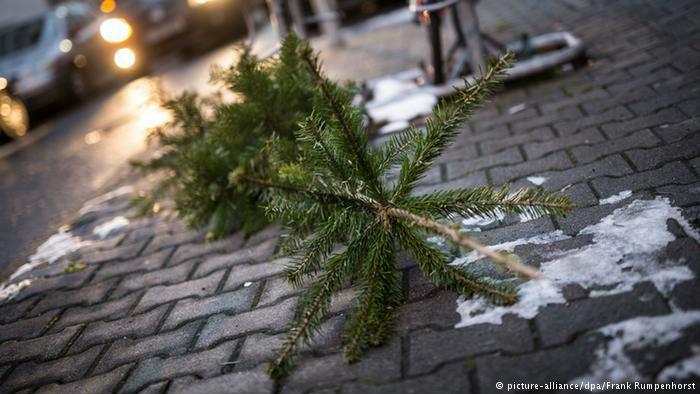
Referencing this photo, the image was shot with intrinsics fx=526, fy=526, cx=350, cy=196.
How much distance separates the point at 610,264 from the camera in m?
1.98

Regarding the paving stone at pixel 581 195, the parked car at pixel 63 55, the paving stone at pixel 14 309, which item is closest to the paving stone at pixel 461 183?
the paving stone at pixel 581 195

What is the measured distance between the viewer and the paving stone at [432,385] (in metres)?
1.65

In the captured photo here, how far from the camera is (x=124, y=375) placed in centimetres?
214

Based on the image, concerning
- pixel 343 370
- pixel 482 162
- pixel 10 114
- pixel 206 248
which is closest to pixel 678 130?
pixel 482 162

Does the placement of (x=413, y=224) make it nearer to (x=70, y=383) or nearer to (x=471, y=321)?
(x=471, y=321)

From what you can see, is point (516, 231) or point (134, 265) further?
point (134, 265)

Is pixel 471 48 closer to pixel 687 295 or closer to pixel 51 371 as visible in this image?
pixel 687 295

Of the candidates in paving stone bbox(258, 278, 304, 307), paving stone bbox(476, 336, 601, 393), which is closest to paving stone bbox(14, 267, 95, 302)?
paving stone bbox(258, 278, 304, 307)

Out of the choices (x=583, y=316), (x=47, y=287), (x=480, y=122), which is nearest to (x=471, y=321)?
(x=583, y=316)

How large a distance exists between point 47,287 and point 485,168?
8.85 ft

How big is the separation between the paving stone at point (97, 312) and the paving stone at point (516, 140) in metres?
2.23

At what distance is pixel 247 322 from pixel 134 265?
48.0 inches

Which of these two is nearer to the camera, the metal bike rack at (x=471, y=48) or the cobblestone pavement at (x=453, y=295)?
the cobblestone pavement at (x=453, y=295)

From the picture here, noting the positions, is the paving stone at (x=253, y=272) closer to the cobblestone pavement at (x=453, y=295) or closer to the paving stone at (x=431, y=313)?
the cobblestone pavement at (x=453, y=295)
